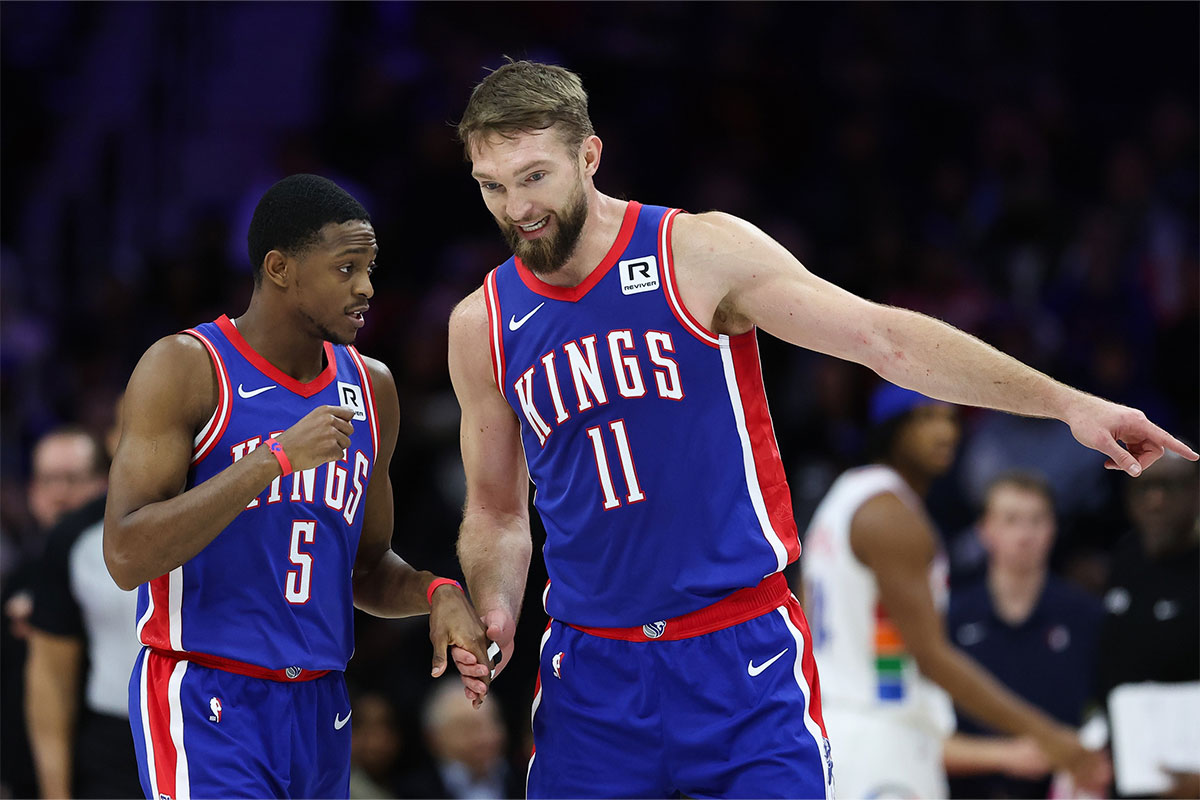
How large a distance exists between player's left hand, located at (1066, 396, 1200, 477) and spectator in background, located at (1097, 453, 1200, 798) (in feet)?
13.4

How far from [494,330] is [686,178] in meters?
8.58

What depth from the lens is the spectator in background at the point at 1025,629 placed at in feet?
27.2

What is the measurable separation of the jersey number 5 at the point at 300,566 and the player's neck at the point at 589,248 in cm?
97

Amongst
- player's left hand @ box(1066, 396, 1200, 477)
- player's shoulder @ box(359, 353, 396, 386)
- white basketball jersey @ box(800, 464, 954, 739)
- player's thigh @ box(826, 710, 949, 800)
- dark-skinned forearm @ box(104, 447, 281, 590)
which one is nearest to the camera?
player's left hand @ box(1066, 396, 1200, 477)

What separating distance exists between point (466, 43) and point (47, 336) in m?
4.17

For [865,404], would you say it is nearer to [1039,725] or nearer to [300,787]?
[1039,725]

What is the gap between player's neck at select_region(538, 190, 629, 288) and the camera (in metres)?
4.25

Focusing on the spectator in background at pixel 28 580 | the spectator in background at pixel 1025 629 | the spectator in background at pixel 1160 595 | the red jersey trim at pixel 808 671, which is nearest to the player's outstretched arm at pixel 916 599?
the spectator in background at pixel 1160 595

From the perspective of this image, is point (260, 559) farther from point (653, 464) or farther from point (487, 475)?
point (653, 464)

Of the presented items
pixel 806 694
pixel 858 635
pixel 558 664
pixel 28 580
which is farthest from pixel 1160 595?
pixel 28 580

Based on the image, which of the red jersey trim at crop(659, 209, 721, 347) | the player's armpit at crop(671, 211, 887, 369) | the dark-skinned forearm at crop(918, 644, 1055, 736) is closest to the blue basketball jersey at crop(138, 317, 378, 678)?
the red jersey trim at crop(659, 209, 721, 347)

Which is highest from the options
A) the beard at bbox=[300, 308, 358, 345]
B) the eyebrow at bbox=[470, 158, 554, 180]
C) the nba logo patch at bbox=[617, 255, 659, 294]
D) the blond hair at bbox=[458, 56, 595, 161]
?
the blond hair at bbox=[458, 56, 595, 161]

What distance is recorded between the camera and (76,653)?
20.3ft

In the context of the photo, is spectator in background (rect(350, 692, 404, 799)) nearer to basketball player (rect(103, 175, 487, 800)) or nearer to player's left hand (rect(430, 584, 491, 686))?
basketball player (rect(103, 175, 487, 800))
